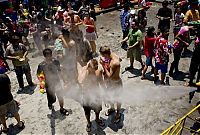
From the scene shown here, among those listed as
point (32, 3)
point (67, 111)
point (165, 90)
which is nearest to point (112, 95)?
point (67, 111)

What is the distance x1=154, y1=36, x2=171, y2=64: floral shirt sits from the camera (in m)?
8.65

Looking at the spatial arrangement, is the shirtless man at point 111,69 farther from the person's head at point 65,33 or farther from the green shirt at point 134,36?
the green shirt at point 134,36

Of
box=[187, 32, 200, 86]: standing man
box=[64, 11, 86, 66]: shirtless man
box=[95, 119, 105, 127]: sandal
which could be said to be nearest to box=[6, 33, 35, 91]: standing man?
box=[64, 11, 86, 66]: shirtless man

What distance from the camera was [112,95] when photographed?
7.61m

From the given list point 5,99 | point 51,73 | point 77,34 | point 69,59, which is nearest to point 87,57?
point 69,59

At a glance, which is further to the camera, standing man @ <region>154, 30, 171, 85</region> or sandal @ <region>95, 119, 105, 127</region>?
standing man @ <region>154, 30, 171, 85</region>

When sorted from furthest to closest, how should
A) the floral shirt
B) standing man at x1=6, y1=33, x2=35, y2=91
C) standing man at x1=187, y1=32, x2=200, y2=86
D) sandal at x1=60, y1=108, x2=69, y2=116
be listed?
standing man at x1=6, y1=33, x2=35, y2=91, standing man at x1=187, y1=32, x2=200, y2=86, the floral shirt, sandal at x1=60, y1=108, x2=69, y2=116

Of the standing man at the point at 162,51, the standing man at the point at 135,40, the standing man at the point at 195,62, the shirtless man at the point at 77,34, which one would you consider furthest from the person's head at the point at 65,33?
the standing man at the point at 195,62

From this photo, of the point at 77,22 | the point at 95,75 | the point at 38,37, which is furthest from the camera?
the point at 38,37

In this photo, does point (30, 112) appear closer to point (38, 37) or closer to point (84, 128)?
point (84, 128)

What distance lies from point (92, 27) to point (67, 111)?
13.8ft

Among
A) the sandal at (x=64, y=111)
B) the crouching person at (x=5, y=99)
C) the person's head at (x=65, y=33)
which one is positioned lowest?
the sandal at (x=64, y=111)

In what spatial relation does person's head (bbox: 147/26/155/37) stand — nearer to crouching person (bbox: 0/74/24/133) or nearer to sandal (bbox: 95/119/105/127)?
sandal (bbox: 95/119/105/127)

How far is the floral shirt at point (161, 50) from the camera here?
8648 mm
